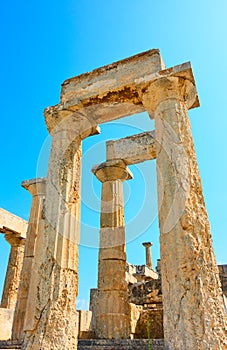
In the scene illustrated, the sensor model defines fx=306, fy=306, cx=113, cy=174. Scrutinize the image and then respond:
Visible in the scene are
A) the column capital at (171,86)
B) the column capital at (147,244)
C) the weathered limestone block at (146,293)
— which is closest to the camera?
the column capital at (171,86)

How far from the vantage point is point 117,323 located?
28.0 ft

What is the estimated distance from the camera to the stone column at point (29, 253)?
10.1m

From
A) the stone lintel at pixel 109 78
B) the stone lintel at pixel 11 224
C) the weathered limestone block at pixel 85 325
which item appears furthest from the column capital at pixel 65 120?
the stone lintel at pixel 11 224

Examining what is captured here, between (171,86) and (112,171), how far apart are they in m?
5.51

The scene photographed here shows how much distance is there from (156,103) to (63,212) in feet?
8.94

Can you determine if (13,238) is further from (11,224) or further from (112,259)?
(112,259)

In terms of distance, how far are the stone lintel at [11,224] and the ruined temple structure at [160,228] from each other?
6759 millimetres

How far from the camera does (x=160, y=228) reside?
4.74 meters

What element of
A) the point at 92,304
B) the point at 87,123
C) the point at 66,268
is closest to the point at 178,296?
the point at 66,268

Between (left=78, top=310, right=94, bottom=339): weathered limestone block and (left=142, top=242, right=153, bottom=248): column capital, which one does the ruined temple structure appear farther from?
(left=142, top=242, right=153, bottom=248): column capital

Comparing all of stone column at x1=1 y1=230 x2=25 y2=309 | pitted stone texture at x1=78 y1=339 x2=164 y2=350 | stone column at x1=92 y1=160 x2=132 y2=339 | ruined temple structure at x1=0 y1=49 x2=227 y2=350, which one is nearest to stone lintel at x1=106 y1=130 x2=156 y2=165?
stone column at x1=92 y1=160 x2=132 y2=339

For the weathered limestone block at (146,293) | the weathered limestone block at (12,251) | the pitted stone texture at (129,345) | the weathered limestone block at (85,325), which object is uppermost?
the weathered limestone block at (12,251)

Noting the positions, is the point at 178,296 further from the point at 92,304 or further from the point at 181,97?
the point at 92,304

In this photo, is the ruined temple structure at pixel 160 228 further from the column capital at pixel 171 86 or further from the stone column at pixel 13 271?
the stone column at pixel 13 271
